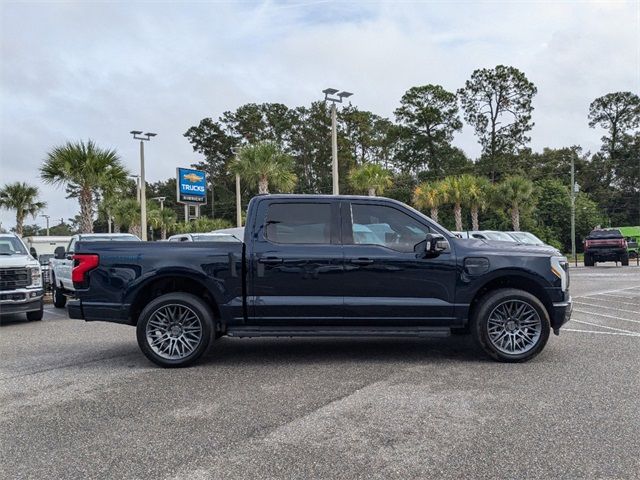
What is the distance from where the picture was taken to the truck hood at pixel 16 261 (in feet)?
33.5

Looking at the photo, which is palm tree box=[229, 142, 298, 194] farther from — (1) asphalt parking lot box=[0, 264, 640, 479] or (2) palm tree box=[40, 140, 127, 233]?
(1) asphalt parking lot box=[0, 264, 640, 479]

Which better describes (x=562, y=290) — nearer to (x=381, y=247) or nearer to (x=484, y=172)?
(x=381, y=247)

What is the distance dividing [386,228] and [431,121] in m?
58.3

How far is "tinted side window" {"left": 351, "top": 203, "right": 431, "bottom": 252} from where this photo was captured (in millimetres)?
6258

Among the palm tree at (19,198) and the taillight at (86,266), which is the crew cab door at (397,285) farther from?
the palm tree at (19,198)

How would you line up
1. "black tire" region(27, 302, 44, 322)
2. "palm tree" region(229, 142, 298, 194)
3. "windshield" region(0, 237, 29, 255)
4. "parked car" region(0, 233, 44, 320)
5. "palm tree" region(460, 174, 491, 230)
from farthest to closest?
"palm tree" region(460, 174, 491, 230)
"palm tree" region(229, 142, 298, 194)
"windshield" region(0, 237, 29, 255)
"black tire" region(27, 302, 44, 322)
"parked car" region(0, 233, 44, 320)

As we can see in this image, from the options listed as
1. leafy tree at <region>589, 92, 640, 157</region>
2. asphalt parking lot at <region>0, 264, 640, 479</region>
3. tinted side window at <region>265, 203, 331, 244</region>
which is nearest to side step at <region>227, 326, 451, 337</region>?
asphalt parking lot at <region>0, 264, 640, 479</region>

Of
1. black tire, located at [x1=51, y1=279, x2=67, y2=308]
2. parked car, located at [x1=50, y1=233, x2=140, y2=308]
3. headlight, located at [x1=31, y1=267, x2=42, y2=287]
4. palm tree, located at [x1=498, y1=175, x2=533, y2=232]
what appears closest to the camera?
headlight, located at [x1=31, y1=267, x2=42, y2=287]

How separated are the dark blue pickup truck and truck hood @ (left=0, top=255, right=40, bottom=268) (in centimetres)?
490

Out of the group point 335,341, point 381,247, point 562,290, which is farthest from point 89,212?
point 562,290

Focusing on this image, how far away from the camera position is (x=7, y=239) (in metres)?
11.6

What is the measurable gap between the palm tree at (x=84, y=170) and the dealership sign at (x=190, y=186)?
1314 inches

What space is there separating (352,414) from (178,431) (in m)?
1.40

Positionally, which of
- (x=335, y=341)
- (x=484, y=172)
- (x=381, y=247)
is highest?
(x=484, y=172)
